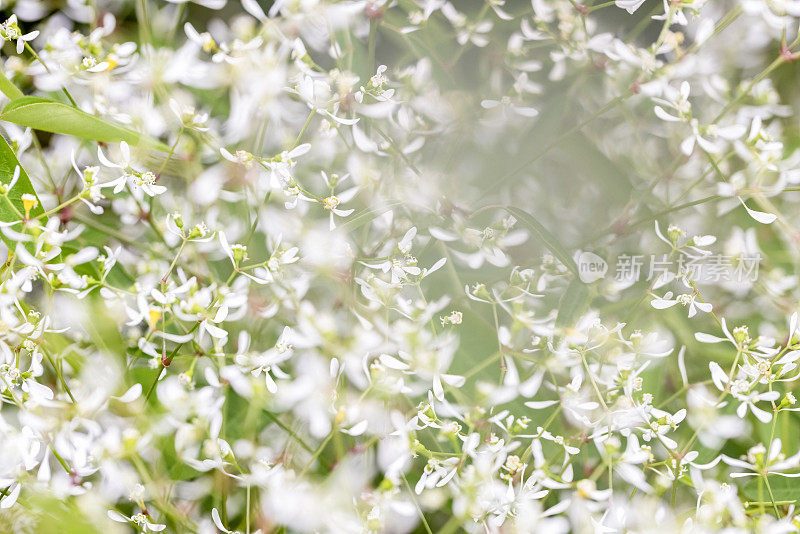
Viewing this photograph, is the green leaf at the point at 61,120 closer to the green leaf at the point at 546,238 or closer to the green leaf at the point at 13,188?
the green leaf at the point at 13,188

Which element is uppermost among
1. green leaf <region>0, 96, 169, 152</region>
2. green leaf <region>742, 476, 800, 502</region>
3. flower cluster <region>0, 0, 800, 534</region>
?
green leaf <region>0, 96, 169, 152</region>

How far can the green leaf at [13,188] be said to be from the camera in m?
0.39

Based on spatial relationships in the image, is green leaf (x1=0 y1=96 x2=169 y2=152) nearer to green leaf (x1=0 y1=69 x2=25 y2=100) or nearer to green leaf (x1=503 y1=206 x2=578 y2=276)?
green leaf (x1=0 y1=69 x2=25 y2=100)

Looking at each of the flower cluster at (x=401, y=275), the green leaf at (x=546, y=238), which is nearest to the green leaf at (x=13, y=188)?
the flower cluster at (x=401, y=275)

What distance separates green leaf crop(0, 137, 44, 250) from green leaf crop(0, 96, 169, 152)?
0.9 inches

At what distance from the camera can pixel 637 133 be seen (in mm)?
489

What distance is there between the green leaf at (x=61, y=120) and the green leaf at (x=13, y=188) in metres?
0.02

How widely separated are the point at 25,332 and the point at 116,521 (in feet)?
0.41

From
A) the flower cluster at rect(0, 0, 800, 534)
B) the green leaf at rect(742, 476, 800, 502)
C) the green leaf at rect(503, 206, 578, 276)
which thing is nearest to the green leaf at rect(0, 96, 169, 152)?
the flower cluster at rect(0, 0, 800, 534)

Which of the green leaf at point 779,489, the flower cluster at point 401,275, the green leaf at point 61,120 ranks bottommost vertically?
the green leaf at point 779,489

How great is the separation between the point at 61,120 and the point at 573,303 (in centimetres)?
31

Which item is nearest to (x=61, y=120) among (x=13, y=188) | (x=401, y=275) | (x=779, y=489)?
(x=13, y=188)

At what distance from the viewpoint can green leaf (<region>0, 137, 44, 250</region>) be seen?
15.5 inches

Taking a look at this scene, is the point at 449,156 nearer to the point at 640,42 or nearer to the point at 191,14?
the point at 640,42
